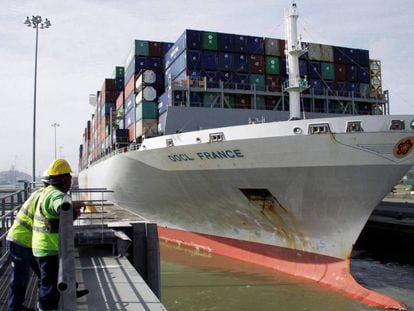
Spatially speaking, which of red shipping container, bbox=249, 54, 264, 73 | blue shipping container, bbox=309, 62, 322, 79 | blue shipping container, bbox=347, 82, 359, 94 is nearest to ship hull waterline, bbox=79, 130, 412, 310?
red shipping container, bbox=249, 54, 264, 73

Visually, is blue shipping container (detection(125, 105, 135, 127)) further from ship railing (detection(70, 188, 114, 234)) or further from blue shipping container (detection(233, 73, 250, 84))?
ship railing (detection(70, 188, 114, 234))

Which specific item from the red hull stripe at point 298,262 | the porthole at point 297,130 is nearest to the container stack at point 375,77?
the porthole at point 297,130

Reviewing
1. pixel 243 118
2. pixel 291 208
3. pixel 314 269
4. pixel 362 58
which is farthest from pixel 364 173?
pixel 362 58

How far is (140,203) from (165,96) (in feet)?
17.1

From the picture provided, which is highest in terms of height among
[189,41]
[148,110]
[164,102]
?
[189,41]

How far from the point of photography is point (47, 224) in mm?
4219

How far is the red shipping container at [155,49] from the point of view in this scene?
24125 millimetres

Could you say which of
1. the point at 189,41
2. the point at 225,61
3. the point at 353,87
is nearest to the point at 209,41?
the point at 189,41

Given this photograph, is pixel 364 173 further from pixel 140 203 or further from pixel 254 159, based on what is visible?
pixel 140 203

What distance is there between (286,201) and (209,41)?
10.3 m

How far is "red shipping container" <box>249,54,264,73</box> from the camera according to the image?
21.3 meters

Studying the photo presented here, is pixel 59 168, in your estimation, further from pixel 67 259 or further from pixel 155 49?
pixel 155 49

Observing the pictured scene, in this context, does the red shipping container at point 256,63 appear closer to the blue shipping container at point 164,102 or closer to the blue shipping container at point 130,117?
the blue shipping container at point 164,102

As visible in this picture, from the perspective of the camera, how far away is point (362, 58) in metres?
24.1
